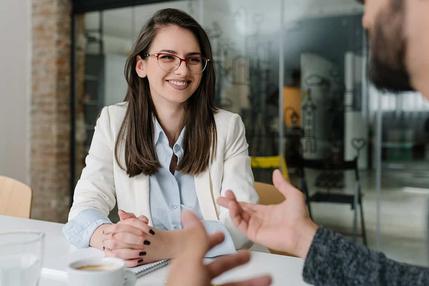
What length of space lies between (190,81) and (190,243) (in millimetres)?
1062

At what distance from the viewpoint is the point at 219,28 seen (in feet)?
13.6

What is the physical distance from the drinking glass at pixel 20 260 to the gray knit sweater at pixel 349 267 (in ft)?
1.62

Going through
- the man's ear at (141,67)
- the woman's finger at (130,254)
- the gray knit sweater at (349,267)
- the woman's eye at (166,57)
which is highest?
the woman's eye at (166,57)

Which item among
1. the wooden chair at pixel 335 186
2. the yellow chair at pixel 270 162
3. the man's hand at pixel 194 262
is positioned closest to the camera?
the man's hand at pixel 194 262

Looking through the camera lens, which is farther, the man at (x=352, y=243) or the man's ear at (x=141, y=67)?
the man's ear at (x=141, y=67)

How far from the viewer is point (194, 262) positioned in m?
0.69

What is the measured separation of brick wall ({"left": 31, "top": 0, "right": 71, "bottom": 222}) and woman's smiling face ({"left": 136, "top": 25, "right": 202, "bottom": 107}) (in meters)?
3.33

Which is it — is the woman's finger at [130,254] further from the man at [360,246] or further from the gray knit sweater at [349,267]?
the gray knit sweater at [349,267]

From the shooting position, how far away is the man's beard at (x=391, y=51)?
534 millimetres

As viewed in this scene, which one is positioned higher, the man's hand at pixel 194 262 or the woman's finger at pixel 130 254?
the man's hand at pixel 194 262

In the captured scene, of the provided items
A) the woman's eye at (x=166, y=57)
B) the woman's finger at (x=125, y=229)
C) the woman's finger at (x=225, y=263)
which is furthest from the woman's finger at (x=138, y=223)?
the woman's eye at (x=166, y=57)

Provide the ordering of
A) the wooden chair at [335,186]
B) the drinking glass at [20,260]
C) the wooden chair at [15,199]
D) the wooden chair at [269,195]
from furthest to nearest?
the wooden chair at [335,186] → the wooden chair at [15,199] → the wooden chair at [269,195] → the drinking glass at [20,260]

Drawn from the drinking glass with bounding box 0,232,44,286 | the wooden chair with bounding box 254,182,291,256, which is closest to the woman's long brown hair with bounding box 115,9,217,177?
the wooden chair with bounding box 254,182,291,256

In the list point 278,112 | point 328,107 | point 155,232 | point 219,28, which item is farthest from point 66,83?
point 155,232
